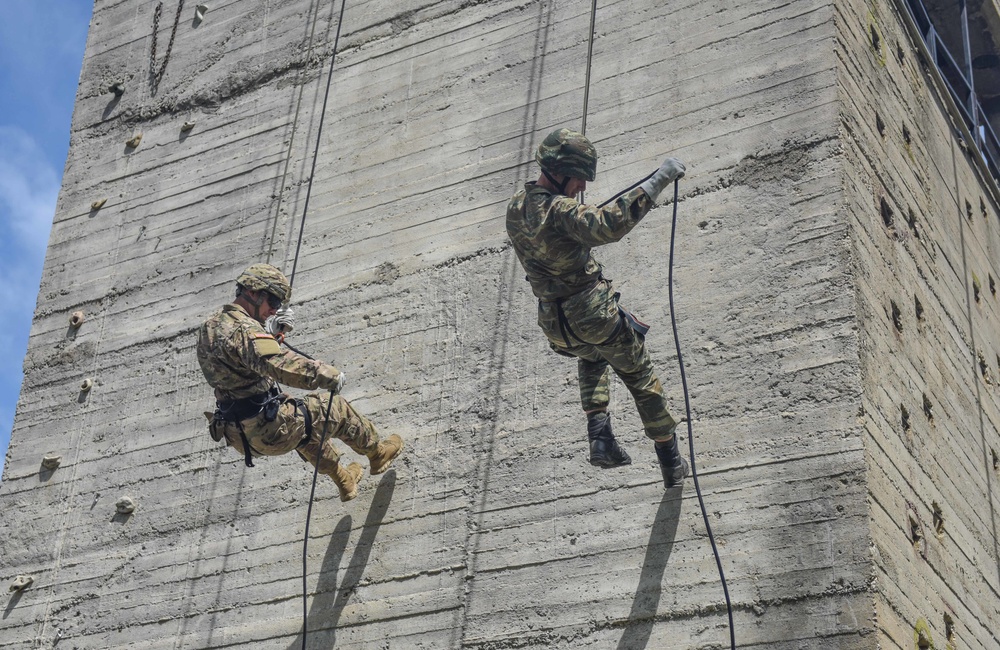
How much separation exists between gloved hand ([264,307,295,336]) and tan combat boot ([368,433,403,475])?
41.4 inches

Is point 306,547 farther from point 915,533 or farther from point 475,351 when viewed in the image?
point 915,533

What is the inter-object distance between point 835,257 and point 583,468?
6.95ft

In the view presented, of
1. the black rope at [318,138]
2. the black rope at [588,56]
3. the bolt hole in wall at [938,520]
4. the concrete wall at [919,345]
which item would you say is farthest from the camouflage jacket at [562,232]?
the black rope at [318,138]

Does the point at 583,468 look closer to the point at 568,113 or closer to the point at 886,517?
the point at 886,517

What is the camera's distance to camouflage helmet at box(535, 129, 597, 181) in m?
8.24

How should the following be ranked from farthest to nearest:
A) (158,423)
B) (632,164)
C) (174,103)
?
(174,103) → (158,423) → (632,164)

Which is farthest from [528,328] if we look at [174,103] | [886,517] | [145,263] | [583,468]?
[174,103]

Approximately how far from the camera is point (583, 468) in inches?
360

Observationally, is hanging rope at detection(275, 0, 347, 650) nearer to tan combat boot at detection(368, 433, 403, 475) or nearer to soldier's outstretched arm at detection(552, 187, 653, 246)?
tan combat boot at detection(368, 433, 403, 475)

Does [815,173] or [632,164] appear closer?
[815,173]

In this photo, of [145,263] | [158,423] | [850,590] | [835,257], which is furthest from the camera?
[145,263]

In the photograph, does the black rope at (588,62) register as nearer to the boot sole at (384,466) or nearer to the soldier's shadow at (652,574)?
the boot sole at (384,466)

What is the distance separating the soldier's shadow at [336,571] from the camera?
9484mm

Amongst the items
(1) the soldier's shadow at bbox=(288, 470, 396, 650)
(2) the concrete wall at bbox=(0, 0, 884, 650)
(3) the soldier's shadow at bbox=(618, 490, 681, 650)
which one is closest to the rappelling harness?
(1) the soldier's shadow at bbox=(288, 470, 396, 650)
